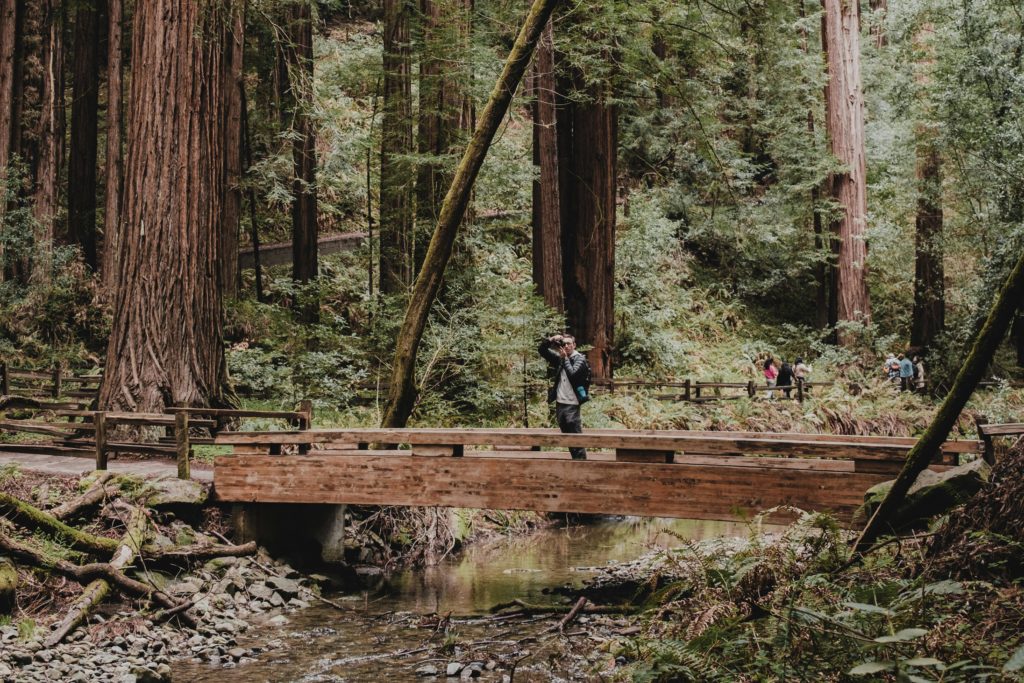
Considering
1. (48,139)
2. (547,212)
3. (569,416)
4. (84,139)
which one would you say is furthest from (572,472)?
(84,139)

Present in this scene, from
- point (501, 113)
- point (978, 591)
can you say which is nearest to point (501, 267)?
point (501, 113)

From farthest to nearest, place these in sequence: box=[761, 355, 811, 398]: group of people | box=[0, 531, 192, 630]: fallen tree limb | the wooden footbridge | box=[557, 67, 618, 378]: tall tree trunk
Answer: box=[761, 355, 811, 398]: group of people < box=[557, 67, 618, 378]: tall tree trunk < the wooden footbridge < box=[0, 531, 192, 630]: fallen tree limb

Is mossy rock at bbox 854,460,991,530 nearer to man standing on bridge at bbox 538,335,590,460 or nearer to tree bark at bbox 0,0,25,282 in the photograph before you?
man standing on bridge at bbox 538,335,590,460

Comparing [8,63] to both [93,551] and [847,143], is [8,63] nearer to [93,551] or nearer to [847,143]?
[93,551]

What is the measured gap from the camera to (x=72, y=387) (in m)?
19.1

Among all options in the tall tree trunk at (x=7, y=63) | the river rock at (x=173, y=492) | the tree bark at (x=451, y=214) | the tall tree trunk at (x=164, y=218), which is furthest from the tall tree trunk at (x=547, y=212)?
the tall tree trunk at (x=7, y=63)

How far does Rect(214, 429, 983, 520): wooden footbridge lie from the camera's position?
8406mm

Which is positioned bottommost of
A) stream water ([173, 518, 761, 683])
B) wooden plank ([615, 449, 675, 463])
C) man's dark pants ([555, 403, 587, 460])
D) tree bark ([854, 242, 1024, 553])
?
stream water ([173, 518, 761, 683])

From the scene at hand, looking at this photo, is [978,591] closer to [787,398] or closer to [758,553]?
[758,553]

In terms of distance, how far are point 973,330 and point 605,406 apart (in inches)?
440

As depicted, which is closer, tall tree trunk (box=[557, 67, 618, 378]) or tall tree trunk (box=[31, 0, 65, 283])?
tall tree trunk (box=[557, 67, 618, 378])

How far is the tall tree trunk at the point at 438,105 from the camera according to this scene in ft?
50.1

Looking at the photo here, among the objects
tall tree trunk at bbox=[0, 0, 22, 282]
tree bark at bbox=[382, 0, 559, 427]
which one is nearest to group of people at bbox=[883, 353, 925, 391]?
tree bark at bbox=[382, 0, 559, 427]

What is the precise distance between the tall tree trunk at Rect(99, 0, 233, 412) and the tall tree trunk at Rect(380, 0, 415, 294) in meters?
3.85
